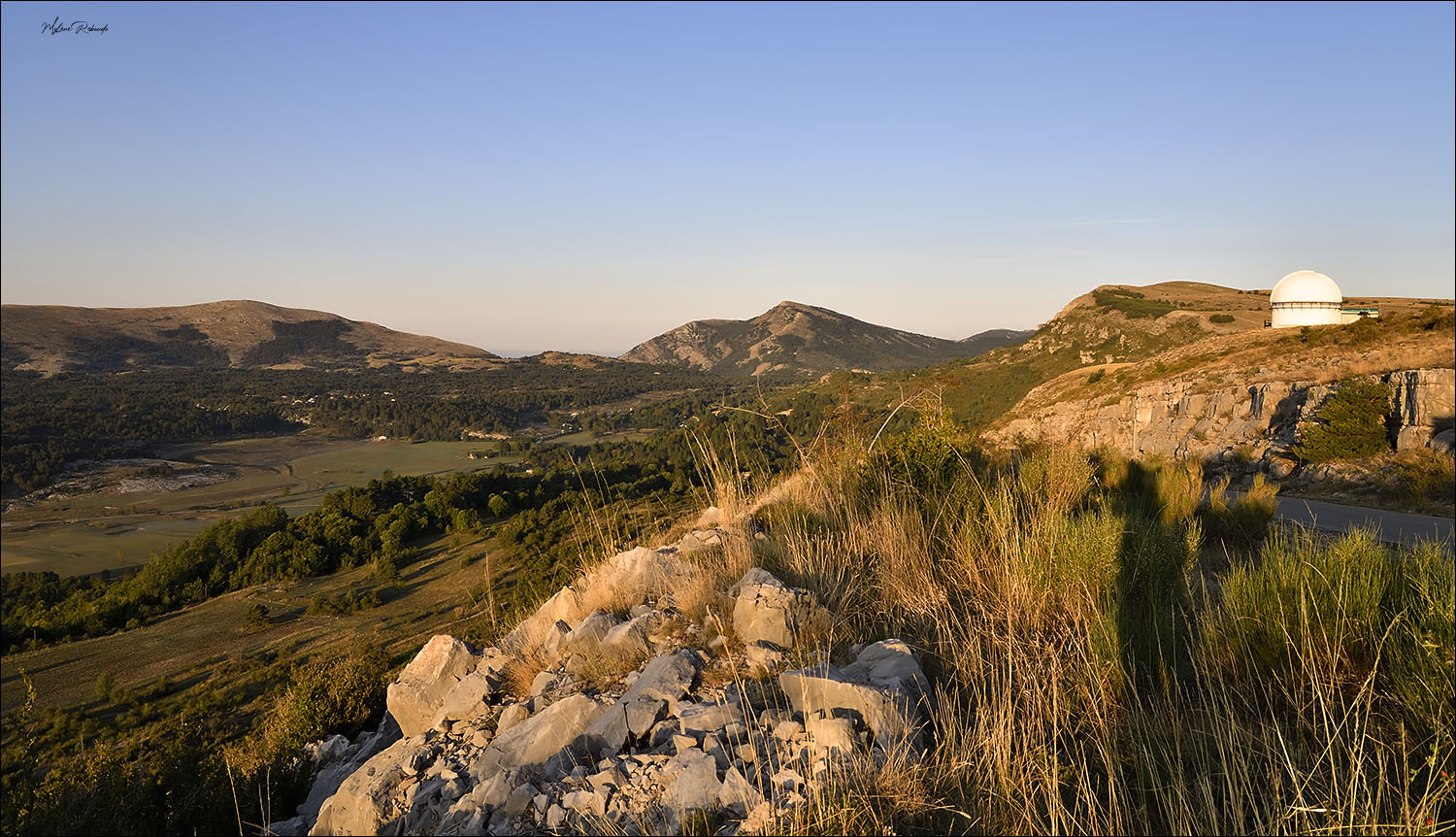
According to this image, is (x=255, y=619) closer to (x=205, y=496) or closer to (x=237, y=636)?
(x=237, y=636)

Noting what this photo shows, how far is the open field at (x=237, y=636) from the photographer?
25.2 metres

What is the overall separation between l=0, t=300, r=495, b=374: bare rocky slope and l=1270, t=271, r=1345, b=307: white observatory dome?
485 ft

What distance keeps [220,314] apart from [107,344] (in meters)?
31.6

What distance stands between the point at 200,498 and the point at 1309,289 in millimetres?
87355

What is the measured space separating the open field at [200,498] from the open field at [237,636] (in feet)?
63.3

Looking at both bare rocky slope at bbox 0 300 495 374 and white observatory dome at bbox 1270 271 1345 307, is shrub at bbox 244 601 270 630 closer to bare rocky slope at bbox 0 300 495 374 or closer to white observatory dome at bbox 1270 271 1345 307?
white observatory dome at bbox 1270 271 1345 307

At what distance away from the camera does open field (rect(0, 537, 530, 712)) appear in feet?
82.8

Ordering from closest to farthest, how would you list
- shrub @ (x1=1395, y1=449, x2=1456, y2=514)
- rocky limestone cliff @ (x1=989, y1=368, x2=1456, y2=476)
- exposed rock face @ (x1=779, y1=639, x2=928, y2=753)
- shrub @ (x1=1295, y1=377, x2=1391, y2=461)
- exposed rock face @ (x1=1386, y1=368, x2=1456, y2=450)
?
exposed rock face @ (x1=779, y1=639, x2=928, y2=753) < shrub @ (x1=1395, y1=449, x2=1456, y2=514) < exposed rock face @ (x1=1386, y1=368, x2=1456, y2=450) < rocky limestone cliff @ (x1=989, y1=368, x2=1456, y2=476) < shrub @ (x1=1295, y1=377, x2=1391, y2=461)

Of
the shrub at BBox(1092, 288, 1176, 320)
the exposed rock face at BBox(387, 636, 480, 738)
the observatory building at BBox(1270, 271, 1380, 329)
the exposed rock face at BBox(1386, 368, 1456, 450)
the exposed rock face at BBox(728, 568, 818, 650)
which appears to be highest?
the shrub at BBox(1092, 288, 1176, 320)

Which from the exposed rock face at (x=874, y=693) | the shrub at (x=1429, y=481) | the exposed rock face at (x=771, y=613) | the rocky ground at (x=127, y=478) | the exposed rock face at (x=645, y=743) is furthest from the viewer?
the rocky ground at (x=127, y=478)

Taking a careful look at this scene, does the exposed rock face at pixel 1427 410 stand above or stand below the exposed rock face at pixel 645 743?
above

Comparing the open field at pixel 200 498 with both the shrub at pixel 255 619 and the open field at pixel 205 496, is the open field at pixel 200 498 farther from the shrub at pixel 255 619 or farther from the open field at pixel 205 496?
the shrub at pixel 255 619

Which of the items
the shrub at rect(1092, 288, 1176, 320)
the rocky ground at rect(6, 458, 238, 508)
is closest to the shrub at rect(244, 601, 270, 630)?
the rocky ground at rect(6, 458, 238, 508)

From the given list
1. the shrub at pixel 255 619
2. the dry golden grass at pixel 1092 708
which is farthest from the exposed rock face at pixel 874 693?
the shrub at pixel 255 619
